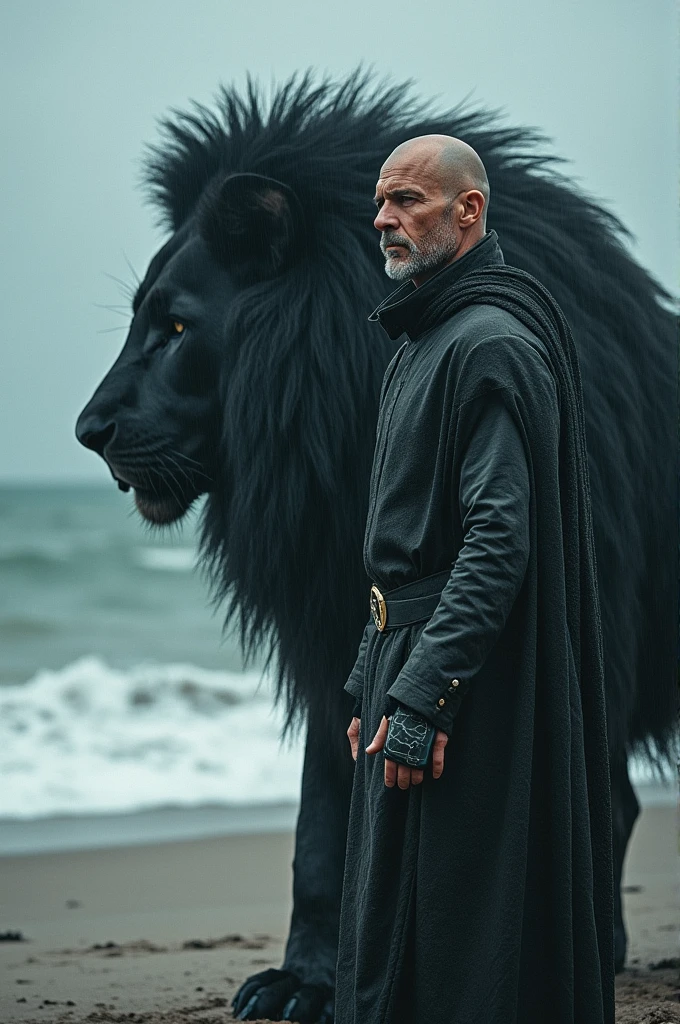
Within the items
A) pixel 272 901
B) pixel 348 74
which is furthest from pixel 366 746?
pixel 272 901

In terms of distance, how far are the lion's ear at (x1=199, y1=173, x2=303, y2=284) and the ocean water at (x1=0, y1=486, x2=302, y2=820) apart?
732mm

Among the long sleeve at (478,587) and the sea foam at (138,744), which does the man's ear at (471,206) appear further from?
the sea foam at (138,744)

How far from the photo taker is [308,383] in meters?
3.31

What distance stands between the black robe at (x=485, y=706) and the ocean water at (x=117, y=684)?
1385 millimetres

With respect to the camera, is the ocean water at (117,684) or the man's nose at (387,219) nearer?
the man's nose at (387,219)

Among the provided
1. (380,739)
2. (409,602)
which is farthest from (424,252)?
(380,739)

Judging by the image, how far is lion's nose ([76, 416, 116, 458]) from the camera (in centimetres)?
336

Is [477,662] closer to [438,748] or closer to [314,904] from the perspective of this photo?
[438,748]

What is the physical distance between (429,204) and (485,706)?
85cm

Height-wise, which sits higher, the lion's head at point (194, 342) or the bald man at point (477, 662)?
the lion's head at point (194, 342)

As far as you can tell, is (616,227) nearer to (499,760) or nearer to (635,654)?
(635,654)

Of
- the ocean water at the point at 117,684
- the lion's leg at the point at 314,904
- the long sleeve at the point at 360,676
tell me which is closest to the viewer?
the long sleeve at the point at 360,676

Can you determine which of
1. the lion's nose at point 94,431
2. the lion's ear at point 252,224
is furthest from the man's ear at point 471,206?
the lion's nose at point 94,431

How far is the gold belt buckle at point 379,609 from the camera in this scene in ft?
8.00
